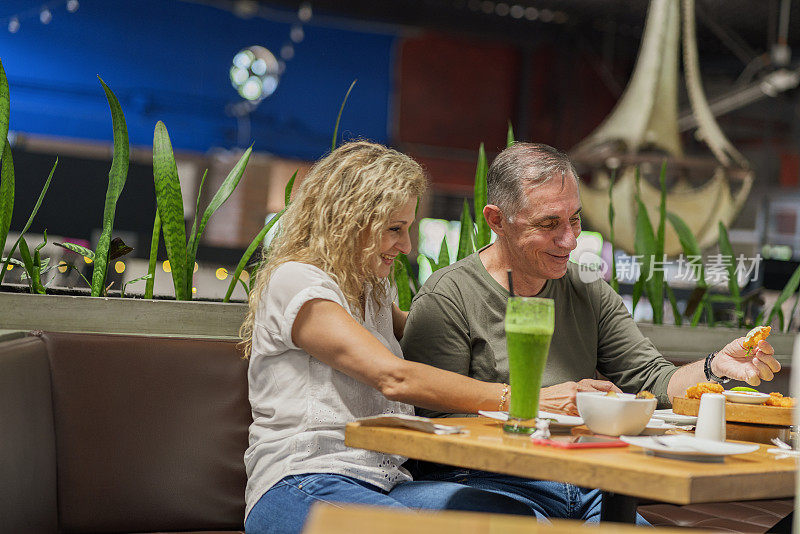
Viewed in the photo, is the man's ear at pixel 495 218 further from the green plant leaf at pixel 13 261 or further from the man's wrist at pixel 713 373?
the green plant leaf at pixel 13 261

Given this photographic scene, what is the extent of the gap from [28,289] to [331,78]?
23.5 feet

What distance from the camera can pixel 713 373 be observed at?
1747 millimetres

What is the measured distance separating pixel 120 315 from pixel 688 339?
178 cm

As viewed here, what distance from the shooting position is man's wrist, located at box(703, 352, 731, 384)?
5.71 feet

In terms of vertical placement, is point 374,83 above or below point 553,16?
below

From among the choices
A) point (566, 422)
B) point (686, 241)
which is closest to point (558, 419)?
point (566, 422)

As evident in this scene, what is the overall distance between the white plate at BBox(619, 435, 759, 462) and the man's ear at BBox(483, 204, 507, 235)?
78 centimetres

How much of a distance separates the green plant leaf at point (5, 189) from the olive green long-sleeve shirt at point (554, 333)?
3.03ft

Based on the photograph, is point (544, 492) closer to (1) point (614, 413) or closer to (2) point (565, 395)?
(2) point (565, 395)

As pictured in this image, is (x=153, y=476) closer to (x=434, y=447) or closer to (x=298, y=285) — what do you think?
(x=298, y=285)

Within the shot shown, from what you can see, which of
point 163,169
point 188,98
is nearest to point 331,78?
point 188,98

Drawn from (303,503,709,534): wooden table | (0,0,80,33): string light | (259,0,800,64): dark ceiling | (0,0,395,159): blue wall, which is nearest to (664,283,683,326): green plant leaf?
(303,503,709,534): wooden table

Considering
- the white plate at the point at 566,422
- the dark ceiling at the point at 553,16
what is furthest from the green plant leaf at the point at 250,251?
the dark ceiling at the point at 553,16

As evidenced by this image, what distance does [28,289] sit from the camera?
204 cm
